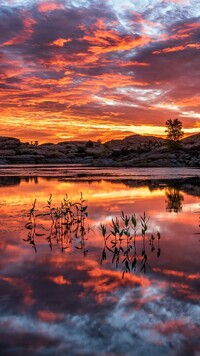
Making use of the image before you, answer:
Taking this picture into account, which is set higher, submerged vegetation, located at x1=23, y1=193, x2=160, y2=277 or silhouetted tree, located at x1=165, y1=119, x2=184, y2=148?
Answer: silhouetted tree, located at x1=165, y1=119, x2=184, y2=148

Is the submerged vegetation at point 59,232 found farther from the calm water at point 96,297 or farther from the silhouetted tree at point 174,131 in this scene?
the silhouetted tree at point 174,131

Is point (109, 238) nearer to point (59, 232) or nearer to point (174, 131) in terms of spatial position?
point (59, 232)

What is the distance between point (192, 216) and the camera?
64.0 ft

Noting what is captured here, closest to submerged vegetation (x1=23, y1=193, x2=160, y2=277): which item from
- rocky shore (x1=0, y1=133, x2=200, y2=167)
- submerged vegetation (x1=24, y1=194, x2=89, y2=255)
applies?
submerged vegetation (x1=24, y1=194, x2=89, y2=255)

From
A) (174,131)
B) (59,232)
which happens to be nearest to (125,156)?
(174,131)

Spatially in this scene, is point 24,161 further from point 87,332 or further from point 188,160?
point 87,332

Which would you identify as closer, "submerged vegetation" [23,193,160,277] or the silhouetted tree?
"submerged vegetation" [23,193,160,277]

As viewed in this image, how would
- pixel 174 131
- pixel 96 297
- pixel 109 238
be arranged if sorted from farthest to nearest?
pixel 174 131, pixel 109 238, pixel 96 297

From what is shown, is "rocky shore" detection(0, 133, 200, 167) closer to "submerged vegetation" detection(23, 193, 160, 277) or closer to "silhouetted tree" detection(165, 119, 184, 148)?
"silhouetted tree" detection(165, 119, 184, 148)

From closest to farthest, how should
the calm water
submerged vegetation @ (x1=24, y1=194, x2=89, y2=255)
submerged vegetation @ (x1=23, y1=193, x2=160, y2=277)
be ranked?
the calm water
submerged vegetation @ (x1=23, y1=193, x2=160, y2=277)
submerged vegetation @ (x1=24, y1=194, x2=89, y2=255)

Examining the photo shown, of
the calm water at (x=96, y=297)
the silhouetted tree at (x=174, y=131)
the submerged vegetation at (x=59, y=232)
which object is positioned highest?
the silhouetted tree at (x=174, y=131)

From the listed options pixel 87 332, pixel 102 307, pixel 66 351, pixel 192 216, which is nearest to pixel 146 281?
pixel 102 307

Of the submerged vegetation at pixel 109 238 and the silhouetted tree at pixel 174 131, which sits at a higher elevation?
the silhouetted tree at pixel 174 131

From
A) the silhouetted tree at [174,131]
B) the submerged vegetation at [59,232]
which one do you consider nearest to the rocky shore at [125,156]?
the silhouetted tree at [174,131]
